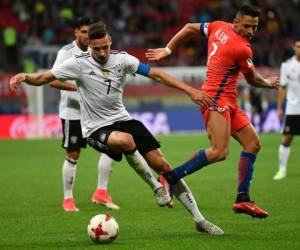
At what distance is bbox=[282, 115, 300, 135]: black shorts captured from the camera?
14.1m

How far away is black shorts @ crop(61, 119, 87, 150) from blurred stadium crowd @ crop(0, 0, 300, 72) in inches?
649

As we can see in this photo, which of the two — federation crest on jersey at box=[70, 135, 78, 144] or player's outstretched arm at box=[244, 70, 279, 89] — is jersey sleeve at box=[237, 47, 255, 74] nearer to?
player's outstretched arm at box=[244, 70, 279, 89]

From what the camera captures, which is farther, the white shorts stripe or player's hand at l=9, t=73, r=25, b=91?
the white shorts stripe

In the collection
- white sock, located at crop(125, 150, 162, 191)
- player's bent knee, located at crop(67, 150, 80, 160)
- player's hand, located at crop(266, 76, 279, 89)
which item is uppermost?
player's hand, located at crop(266, 76, 279, 89)

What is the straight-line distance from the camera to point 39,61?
2739 centimetres

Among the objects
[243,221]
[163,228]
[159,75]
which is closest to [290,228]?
[243,221]

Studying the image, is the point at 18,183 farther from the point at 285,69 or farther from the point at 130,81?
the point at 130,81

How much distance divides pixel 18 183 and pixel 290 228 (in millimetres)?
6624

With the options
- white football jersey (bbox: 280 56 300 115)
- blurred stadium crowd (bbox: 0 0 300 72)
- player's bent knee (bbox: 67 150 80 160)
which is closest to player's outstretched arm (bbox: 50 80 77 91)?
player's bent knee (bbox: 67 150 80 160)

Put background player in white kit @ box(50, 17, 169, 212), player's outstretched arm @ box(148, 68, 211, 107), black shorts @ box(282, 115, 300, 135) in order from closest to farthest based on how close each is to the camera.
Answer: player's outstretched arm @ box(148, 68, 211, 107), background player in white kit @ box(50, 17, 169, 212), black shorts @ box(282, 115, 300, 135)

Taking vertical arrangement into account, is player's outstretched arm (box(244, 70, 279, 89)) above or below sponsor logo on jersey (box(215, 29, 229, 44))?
below

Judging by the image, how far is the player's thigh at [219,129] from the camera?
8.55 metres

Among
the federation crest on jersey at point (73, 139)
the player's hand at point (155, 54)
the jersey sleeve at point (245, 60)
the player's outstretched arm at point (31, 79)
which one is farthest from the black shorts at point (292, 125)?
the player's outstretched arm at point (31, 79)

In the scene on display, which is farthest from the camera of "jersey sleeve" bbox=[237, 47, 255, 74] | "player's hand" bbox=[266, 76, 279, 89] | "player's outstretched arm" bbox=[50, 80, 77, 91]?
"player's outstretched arm" bbox=[50, 80, 77, 91]
